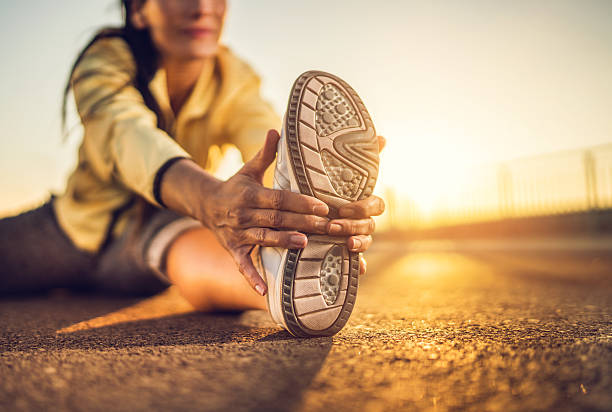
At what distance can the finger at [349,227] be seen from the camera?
751 millimetres

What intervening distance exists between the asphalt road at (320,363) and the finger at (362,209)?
23 centimetres

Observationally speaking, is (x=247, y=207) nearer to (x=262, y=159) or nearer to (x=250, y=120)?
(x=262, y=159)

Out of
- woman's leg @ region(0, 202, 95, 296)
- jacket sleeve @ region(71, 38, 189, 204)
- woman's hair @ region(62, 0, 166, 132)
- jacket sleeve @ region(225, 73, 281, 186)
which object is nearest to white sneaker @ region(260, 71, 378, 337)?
jacket sleeve @ region(71, 38, 189, 204)

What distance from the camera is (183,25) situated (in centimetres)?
132

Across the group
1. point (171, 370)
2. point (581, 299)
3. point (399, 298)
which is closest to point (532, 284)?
point (581, 299)

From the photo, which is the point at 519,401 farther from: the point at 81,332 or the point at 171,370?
the point at 81,332

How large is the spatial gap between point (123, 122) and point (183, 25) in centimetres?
47

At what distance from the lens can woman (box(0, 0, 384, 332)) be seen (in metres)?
0.81

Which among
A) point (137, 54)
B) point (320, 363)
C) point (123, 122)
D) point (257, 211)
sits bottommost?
point (320, 363)

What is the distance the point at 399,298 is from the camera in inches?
57.6

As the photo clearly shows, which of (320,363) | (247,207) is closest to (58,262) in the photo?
(247,207)

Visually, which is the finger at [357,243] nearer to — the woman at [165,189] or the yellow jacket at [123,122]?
the woman at [165,189]

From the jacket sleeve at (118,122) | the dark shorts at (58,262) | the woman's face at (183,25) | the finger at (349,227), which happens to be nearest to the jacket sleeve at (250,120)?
the woman's face at (183,25)

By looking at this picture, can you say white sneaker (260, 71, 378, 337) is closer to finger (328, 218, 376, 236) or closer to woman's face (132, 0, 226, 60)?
finger (328, 218, 376, 236)
